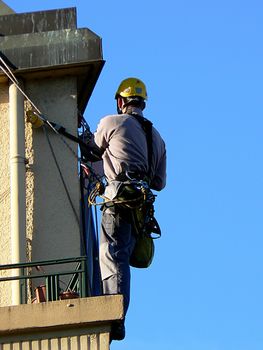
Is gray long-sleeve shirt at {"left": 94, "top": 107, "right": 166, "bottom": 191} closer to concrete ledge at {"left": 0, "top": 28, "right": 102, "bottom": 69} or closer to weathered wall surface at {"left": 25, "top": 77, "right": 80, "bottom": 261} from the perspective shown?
weathered wall surface at {"left": 25, "top": 77, "right": 80, "bottom": 261}

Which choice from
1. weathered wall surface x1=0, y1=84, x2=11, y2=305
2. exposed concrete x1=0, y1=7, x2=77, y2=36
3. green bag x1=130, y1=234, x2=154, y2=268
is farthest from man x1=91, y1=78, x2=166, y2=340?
exposed concrete x1=0, y1=7, x2=77, y2=36

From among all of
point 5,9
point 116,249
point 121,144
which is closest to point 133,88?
point 121,144

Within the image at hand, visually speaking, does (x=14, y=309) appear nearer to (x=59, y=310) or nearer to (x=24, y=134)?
(x=59, y=310)

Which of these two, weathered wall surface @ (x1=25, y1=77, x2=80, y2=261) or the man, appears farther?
weathered wall surface @ (x1=25, y1=77, x2=80, y2=261)

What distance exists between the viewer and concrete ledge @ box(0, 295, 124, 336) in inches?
560

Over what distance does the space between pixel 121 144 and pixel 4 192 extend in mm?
1650

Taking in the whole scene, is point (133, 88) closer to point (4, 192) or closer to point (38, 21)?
point (4, 192)

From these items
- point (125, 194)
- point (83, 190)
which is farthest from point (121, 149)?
point (83, 190)

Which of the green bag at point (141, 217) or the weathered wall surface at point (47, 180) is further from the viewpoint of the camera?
the weathered wall surface at point (47, 180)

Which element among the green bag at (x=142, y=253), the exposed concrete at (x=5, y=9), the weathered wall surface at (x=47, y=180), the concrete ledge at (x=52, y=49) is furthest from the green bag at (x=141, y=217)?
the exposed concrete at (x=5, y=9)

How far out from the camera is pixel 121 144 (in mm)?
15555

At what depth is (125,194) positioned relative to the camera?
1529 centimetres

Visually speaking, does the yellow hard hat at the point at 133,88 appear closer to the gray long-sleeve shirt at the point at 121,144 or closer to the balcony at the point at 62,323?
the gray long-sleeve shirt at the point at 121,144

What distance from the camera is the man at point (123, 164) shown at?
1511cm
